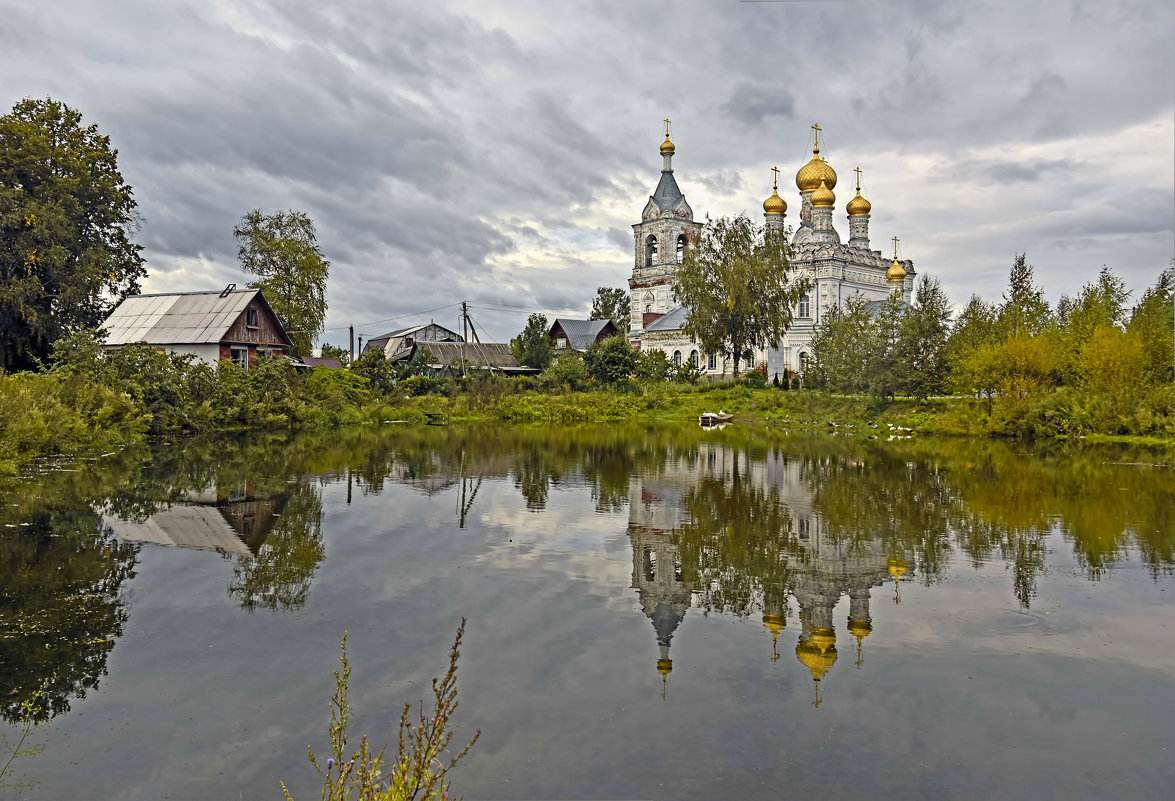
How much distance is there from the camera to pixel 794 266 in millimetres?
57969

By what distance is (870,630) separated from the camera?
23.7ft

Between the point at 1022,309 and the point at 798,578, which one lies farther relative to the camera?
the point at 1022,309

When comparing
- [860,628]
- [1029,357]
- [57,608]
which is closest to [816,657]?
[860,628]

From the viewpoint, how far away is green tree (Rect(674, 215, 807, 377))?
45.3m

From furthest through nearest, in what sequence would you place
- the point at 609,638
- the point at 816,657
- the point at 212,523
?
the point at 212,523 → the point at 609,638 → the point at 816,657

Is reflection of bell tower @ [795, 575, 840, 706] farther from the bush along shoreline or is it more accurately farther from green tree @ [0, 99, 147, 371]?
green tree @ [0, 99, 147, 371]

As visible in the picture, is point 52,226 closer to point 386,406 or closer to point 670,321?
point 386,406

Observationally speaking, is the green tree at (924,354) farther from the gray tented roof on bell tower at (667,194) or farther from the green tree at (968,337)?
the gray tented roof on bell tower at (667,194)

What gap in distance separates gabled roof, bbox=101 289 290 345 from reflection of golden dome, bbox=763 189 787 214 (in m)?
35.5

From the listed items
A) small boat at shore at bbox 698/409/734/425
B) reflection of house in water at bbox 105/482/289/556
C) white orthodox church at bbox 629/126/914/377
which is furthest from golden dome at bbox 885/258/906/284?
reflection of house in water at bbox 105/482/289/556

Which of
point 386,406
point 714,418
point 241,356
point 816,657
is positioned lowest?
point 816,657

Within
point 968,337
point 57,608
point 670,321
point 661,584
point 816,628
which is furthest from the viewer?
point 670,321

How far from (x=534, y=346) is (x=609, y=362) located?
565 inches

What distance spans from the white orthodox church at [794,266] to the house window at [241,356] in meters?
28.8
